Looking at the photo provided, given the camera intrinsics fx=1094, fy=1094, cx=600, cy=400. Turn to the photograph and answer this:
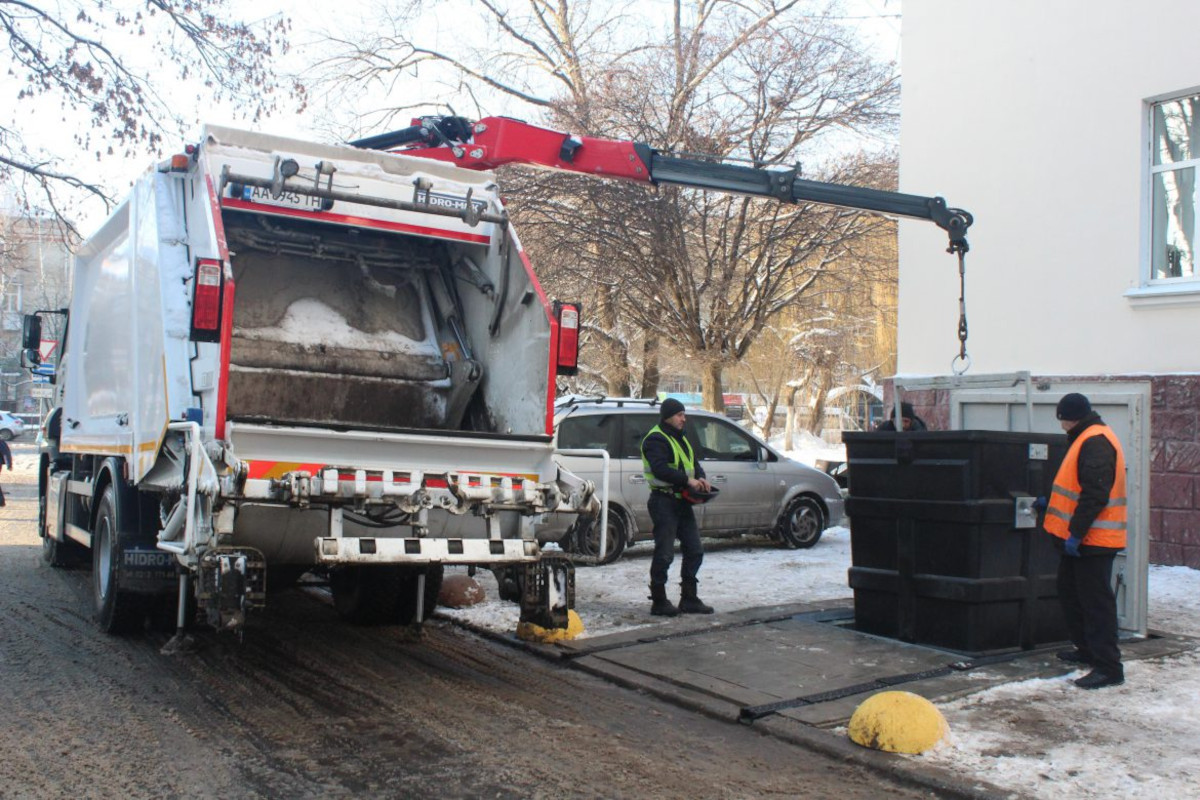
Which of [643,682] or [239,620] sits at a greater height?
[239,620]

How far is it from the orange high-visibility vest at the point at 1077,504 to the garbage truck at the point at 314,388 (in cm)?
277

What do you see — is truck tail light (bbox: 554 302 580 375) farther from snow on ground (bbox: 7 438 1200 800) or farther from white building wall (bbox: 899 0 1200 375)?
white building wall (bbox: 899 0 1200 375)

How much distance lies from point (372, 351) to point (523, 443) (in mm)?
1519

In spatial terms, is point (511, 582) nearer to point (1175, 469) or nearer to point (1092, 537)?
point (1092, 537)

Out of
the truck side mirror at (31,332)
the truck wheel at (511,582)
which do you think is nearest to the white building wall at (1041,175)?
the truck wheel at (511,582)

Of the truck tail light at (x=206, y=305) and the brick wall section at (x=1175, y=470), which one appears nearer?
the truck tail light at (x=206, y=305)

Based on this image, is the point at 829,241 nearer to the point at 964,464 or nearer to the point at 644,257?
the point at 644,257

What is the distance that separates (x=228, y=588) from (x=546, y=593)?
183 centimetres

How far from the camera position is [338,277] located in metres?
7.56

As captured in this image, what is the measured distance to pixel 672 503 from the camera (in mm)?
8516

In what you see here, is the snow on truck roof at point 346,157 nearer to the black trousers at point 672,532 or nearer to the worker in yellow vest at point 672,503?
the worker in yellow vest at point 672,503

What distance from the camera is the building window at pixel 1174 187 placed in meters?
10.2

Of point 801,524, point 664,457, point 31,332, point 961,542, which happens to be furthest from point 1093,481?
point 31,332

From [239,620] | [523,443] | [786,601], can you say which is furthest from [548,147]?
[239,620]
